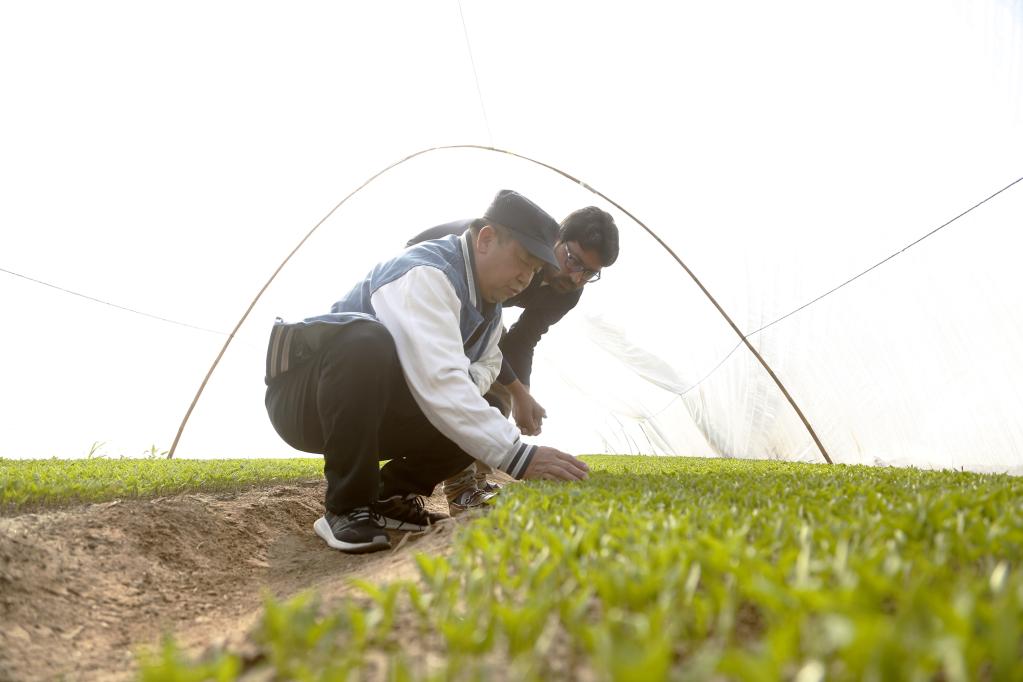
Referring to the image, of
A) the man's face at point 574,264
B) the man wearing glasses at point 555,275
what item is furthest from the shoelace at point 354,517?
the man's face at point 574,264

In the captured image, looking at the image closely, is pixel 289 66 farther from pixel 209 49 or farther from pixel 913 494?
pixel 913 494

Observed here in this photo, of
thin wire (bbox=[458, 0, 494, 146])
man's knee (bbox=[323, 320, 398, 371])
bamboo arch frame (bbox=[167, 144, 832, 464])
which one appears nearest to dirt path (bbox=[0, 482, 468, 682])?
man's knee (bbox=[323, 320, 398, 371])

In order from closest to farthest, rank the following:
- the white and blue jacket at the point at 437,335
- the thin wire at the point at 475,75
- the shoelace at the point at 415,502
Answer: the white and blue jacket at the point at 437,335 < the shoelace at the point at 415,502 < the thin wire at the point at 475,75

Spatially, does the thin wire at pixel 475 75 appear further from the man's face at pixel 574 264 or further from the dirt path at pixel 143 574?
the dirt path at pixel 143 574

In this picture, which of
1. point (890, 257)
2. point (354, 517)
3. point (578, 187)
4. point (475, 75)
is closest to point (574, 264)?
point (354, 517)

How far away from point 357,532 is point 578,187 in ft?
18.3

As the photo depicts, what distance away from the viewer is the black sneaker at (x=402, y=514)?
288 cm

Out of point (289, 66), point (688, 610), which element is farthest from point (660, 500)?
point (289, 66)

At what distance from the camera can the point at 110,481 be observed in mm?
3277

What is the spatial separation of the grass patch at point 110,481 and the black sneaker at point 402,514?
4.14ft

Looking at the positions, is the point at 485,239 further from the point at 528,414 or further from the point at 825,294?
the point at 825,294

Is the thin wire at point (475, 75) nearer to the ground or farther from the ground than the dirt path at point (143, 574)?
farther from the ground

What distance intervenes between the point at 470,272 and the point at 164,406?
502cm

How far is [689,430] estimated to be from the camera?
316 inches
